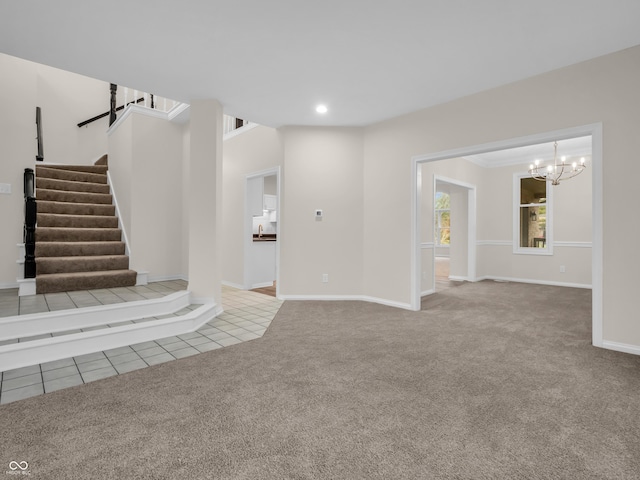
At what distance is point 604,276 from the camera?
2.88 metres

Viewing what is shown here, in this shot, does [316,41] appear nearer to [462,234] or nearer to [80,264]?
[80,264]

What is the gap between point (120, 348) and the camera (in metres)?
2.82

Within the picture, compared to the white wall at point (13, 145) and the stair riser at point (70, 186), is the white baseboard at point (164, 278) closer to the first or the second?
the white wall at point (13, 145)

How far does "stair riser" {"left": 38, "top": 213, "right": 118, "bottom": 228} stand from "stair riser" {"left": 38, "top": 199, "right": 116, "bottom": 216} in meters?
0.17

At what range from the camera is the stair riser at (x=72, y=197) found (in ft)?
16.7

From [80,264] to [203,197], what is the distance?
2.14m

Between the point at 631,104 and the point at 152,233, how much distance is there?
6148 mm

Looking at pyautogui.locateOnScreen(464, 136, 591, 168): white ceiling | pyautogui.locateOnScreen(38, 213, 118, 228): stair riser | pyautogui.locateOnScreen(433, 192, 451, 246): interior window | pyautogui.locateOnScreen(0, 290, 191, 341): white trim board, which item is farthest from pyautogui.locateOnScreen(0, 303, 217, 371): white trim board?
pyautogui.locateOnScreen(433, 192, 451, 246): interior window

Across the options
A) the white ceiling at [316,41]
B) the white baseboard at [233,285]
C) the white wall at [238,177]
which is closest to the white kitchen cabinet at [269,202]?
the white wall at [238,177]

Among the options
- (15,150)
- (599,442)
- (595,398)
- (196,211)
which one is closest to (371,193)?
(196,211)

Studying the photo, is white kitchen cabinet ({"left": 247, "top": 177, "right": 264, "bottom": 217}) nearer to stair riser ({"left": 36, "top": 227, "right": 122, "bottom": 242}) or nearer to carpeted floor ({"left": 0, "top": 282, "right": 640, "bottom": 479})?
stair riser ({"left": 36, "top": 227, "right": 122, "bottom": 242})

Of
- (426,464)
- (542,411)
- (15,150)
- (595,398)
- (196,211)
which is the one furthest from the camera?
(15,150)

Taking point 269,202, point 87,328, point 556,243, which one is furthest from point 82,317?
point 556,243

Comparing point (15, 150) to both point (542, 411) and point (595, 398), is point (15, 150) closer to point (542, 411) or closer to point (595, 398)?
point (542, 411)
